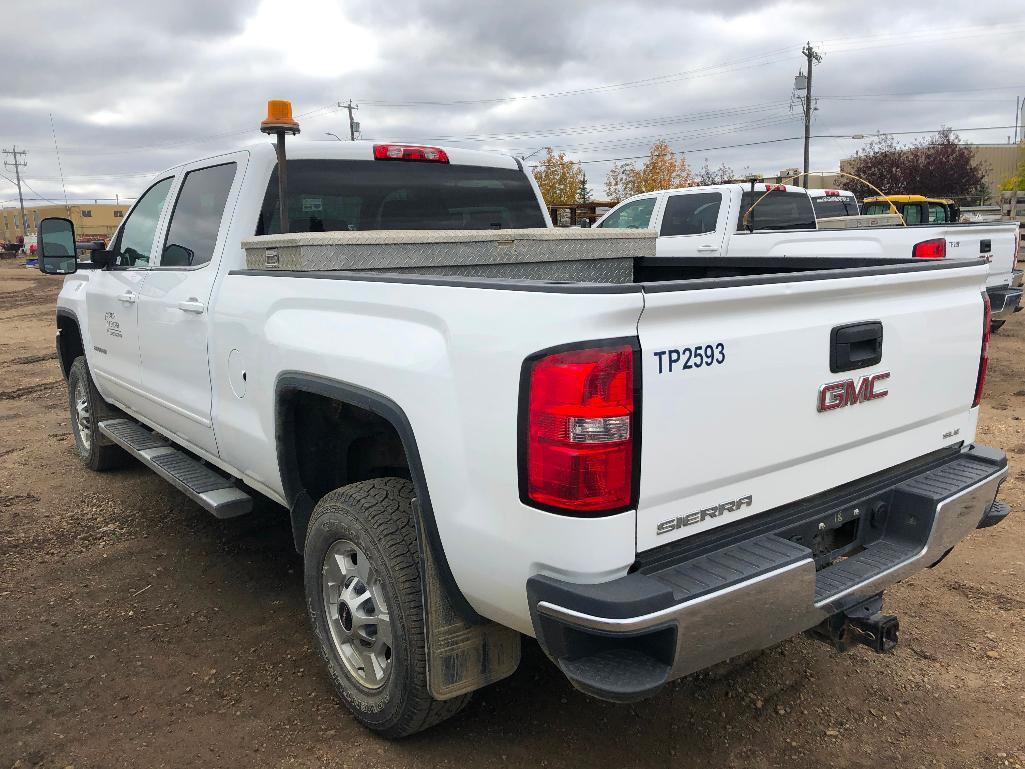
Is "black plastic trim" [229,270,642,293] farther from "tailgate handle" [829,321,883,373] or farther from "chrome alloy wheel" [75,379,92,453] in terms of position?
"chrome alloy wheel" [75,379,92,453]

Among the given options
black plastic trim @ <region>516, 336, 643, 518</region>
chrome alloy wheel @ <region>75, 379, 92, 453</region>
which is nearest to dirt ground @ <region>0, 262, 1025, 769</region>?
black plastic trim @ <region>516, 336, 643, 518</region>

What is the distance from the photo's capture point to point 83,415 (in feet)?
19.7

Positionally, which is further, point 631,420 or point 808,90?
point 808,90

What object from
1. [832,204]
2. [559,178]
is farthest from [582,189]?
[832,204]

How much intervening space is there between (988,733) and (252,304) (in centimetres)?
306

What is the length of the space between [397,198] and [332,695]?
2322 millimetres

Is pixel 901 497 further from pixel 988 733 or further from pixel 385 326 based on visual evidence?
pixel 385 326

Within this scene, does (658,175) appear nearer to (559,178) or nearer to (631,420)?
(559,178)

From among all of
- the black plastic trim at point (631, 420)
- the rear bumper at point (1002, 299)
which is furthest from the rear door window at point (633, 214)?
the black plastic trim at point (631, 420)

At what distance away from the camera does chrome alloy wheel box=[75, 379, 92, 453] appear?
19.0 feet

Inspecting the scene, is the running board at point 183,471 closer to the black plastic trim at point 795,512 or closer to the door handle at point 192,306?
the door handle at point 192,306

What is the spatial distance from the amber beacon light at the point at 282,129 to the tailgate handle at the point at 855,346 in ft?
7.67

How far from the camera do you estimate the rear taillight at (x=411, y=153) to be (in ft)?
13.6

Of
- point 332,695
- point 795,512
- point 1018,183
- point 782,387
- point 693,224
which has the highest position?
point 1018,183
